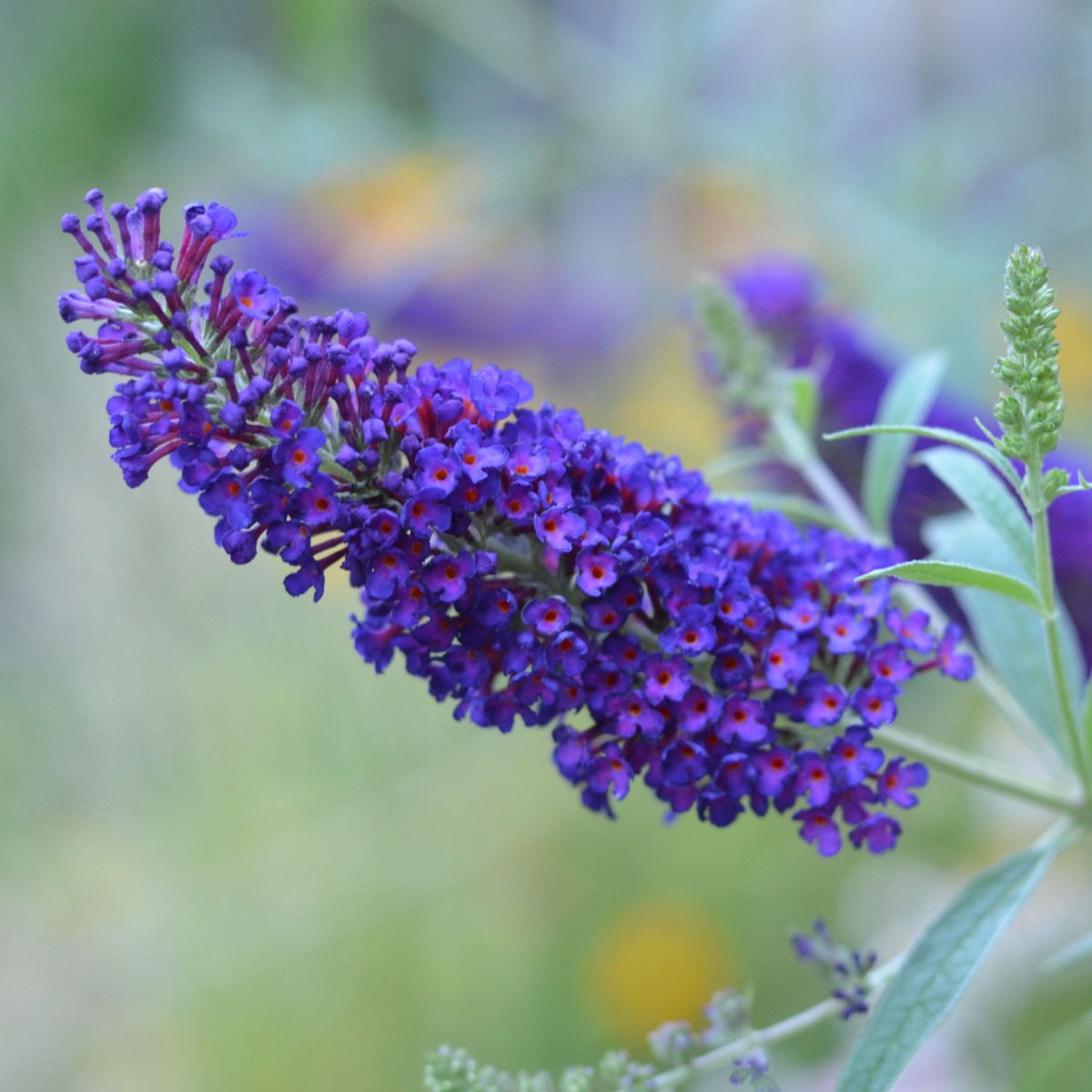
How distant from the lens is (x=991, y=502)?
70 centimetres

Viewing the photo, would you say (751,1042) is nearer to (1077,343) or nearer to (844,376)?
(844,376)

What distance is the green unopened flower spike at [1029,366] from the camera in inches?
21.3

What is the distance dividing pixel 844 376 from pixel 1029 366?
0.66 meters

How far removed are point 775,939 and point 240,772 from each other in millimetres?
1151

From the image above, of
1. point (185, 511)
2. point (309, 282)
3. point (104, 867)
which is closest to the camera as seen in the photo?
point (104, 867)

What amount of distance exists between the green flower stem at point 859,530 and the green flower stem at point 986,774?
2.4 inches

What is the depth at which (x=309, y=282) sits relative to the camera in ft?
8.29

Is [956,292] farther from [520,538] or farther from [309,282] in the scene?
[309,282]

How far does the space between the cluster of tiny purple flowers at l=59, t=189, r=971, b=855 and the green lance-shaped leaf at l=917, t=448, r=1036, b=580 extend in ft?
0.24

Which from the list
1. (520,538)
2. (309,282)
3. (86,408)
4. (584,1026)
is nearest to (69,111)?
(309,282)

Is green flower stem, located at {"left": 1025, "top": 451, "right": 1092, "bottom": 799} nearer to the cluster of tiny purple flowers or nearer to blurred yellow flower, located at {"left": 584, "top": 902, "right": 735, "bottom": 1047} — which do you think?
the cluster of tiny purple flowers

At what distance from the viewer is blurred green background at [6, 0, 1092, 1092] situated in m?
1.84

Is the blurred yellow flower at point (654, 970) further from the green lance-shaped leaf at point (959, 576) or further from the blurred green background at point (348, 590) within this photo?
the green lance-shaped leaf at point (959, 576)

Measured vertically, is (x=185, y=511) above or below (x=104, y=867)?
above
